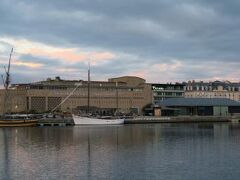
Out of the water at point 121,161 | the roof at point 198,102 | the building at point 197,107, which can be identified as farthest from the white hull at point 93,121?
the water at point 121,161

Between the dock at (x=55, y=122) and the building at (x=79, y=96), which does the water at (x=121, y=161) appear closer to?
the dock at (x=55, y=122)

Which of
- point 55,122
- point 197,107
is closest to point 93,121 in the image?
point 55,122

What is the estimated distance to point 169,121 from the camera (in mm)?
150375

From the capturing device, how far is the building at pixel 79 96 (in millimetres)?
177500

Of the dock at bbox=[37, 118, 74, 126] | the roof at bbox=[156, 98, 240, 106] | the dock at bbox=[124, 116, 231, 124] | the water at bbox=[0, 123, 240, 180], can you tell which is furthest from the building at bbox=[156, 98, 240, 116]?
the water at bbox=[0, 123, 240, 180]

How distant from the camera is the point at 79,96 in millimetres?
185250

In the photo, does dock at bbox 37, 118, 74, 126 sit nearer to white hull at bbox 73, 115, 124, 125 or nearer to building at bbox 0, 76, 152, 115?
white hull at bbox 73, 115, 124, 125

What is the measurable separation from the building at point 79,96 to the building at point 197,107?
15761 mm

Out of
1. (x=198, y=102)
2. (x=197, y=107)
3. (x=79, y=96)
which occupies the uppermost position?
(x=79, y=96)

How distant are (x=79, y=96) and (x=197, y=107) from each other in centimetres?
4350

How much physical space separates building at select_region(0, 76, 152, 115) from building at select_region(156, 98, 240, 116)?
15.8 meters

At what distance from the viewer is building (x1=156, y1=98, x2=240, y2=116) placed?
A: 179 meters

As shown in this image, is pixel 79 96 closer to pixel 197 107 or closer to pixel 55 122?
pixel 197 107

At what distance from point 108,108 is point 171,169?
149m
